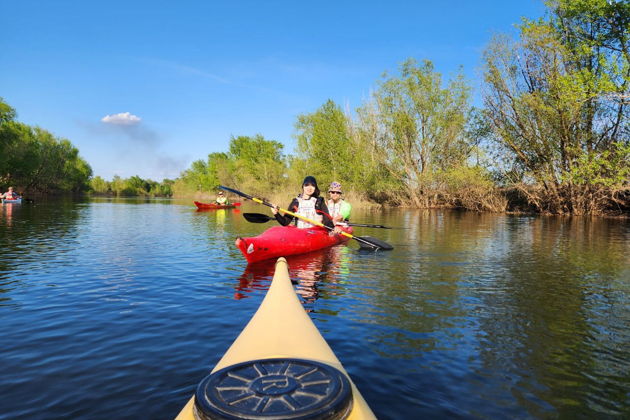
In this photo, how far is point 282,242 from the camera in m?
9.90

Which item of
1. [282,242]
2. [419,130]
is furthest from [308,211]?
[419,130]

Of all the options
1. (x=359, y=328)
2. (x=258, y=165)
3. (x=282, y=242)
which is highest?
(x=258, y=165)

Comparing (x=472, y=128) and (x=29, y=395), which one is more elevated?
(x=472, y=128)

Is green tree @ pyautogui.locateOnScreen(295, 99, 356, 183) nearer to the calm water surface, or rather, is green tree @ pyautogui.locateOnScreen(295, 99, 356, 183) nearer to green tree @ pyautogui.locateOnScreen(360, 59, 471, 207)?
green tree @ pyautogui.locateOnScreen(360, 59, 471, 207)

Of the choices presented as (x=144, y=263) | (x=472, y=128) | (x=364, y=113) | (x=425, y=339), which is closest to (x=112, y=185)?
(x=364, y=113)

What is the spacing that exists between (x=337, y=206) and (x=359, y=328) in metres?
8.32

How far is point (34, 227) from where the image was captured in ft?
54.0

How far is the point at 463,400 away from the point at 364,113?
122 feet

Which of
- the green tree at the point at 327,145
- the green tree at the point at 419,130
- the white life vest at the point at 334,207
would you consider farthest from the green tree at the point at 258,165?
the white life vest at the point at 334,207

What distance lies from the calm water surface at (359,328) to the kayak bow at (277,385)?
31.5 inches

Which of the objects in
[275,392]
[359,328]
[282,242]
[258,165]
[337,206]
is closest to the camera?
[275,392]

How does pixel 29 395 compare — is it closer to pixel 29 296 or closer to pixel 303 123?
pixel 29 296

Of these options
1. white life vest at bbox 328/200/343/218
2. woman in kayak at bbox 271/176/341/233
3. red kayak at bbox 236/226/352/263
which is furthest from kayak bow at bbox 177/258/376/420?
white life vest at bbox 328/200/343/218

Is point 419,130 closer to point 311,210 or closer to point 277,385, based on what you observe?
point 311,210
